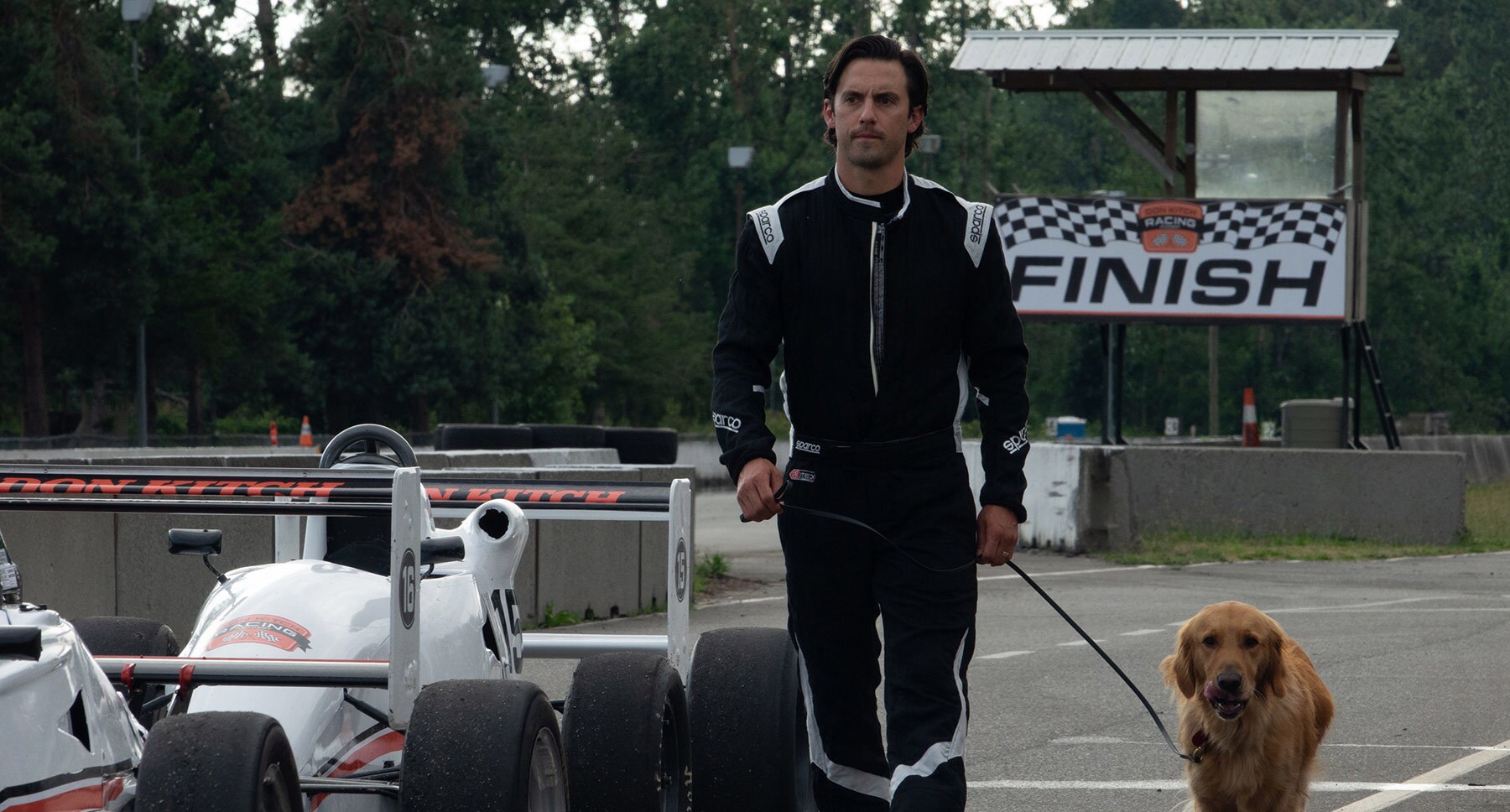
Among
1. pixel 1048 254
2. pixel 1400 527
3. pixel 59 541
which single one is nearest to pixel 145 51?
pixel 1048 254

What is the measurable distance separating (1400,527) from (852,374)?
58.6ft

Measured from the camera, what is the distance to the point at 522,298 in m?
58.1

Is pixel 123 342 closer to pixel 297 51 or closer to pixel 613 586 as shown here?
pixel 297 51

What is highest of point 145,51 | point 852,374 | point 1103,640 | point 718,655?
point 145,51

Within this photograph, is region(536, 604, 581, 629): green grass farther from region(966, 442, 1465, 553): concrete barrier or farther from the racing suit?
the racing suit

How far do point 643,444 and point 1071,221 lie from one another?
24.3ft

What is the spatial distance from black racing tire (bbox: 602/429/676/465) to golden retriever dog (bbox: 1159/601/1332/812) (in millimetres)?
14473

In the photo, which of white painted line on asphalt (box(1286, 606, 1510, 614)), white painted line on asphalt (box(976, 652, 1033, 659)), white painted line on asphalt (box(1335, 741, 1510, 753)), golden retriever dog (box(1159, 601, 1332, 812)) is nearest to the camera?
golden retriever dog (box(1159, 601, 1332, 812))

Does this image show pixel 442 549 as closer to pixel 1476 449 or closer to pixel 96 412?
pixel 1476 449

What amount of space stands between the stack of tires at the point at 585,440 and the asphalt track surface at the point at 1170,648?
1779 millimetres

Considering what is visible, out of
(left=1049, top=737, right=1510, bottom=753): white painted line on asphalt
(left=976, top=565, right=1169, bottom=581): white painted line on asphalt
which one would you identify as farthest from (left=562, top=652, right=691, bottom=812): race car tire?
(left=976, top=565, right=1169, bottom=581): white painted line on asphalt

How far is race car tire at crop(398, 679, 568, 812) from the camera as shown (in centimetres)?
437

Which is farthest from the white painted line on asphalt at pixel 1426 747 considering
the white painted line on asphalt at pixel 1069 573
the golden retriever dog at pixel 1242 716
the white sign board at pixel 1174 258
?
the white sign board at pixel 1174 258

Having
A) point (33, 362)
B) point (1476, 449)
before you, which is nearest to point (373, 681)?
point (1476, 449)
